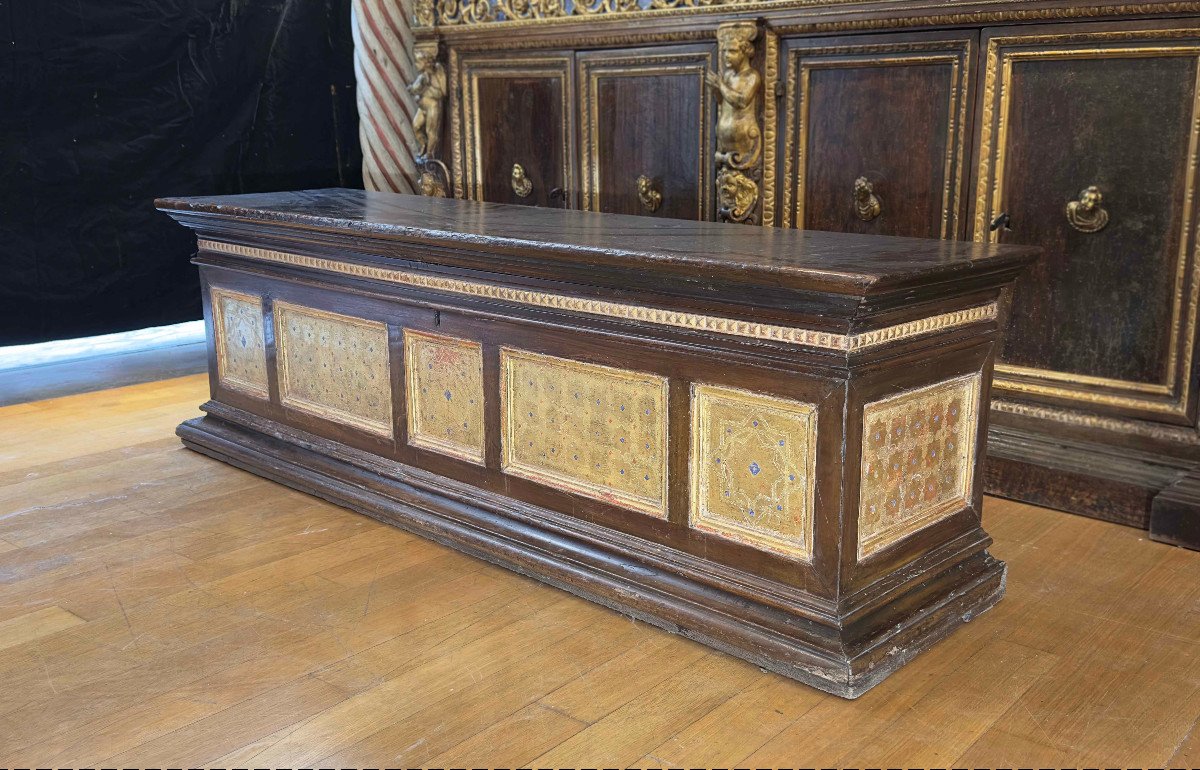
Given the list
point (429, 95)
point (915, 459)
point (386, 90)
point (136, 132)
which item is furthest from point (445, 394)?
point (136, 132)

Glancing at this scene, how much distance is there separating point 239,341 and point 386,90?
2.21 meters

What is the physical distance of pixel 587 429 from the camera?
300cm

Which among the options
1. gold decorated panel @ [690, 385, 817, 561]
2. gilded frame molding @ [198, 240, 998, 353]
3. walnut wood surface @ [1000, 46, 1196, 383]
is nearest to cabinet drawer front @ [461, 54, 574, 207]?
gilded frame molding @ [198, 240, 998, 353]

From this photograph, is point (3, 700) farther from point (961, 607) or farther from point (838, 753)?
point (961, 607)

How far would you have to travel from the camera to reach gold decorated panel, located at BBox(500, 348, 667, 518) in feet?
9.36

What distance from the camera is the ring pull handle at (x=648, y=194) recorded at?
498 cm

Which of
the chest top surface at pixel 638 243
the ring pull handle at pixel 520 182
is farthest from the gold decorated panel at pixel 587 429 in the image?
the ring pull handle at pixel 520 182

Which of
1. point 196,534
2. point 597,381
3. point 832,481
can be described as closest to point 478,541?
point 597,381

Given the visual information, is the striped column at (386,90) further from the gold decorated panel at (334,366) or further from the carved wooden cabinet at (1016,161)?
the gold decorated panel at (334,366)

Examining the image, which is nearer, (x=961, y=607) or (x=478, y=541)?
(x=961, y=607)

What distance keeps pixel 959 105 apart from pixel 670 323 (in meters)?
1.77

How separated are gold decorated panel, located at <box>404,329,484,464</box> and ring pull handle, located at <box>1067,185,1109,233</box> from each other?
1.92 m

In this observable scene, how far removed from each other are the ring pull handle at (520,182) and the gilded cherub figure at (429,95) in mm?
502

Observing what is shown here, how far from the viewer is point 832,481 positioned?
2.52 meters
